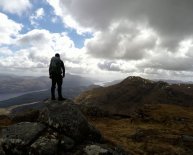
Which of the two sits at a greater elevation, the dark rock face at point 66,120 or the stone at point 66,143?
the dark rock face at point 66,120

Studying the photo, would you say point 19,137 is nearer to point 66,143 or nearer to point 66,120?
point 66,143

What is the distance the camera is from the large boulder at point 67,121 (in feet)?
80.1

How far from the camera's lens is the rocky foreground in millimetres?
22312

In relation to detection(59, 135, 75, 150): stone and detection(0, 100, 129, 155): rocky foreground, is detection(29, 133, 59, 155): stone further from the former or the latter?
detection(59, 135, 75, 150): stone

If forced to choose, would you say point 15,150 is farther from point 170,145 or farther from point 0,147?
point 170,145

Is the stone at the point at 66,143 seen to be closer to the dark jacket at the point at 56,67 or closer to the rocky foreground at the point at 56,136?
the rocky foreground at the point at 56,136

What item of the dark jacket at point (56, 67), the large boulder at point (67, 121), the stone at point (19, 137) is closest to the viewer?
the stone at point (19, 137)

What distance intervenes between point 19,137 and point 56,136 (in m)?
3.30

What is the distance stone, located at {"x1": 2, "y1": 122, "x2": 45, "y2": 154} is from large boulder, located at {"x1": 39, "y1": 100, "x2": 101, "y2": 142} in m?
1.34

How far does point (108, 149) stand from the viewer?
2347 cm

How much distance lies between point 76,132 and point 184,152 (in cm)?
1687

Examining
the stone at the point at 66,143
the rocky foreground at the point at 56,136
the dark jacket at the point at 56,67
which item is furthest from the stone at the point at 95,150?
the dark jacket at the point at 56,67

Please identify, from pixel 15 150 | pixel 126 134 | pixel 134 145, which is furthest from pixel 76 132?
pixel 126 134

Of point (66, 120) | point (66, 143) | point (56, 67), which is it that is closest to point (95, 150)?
point (66, 143)
